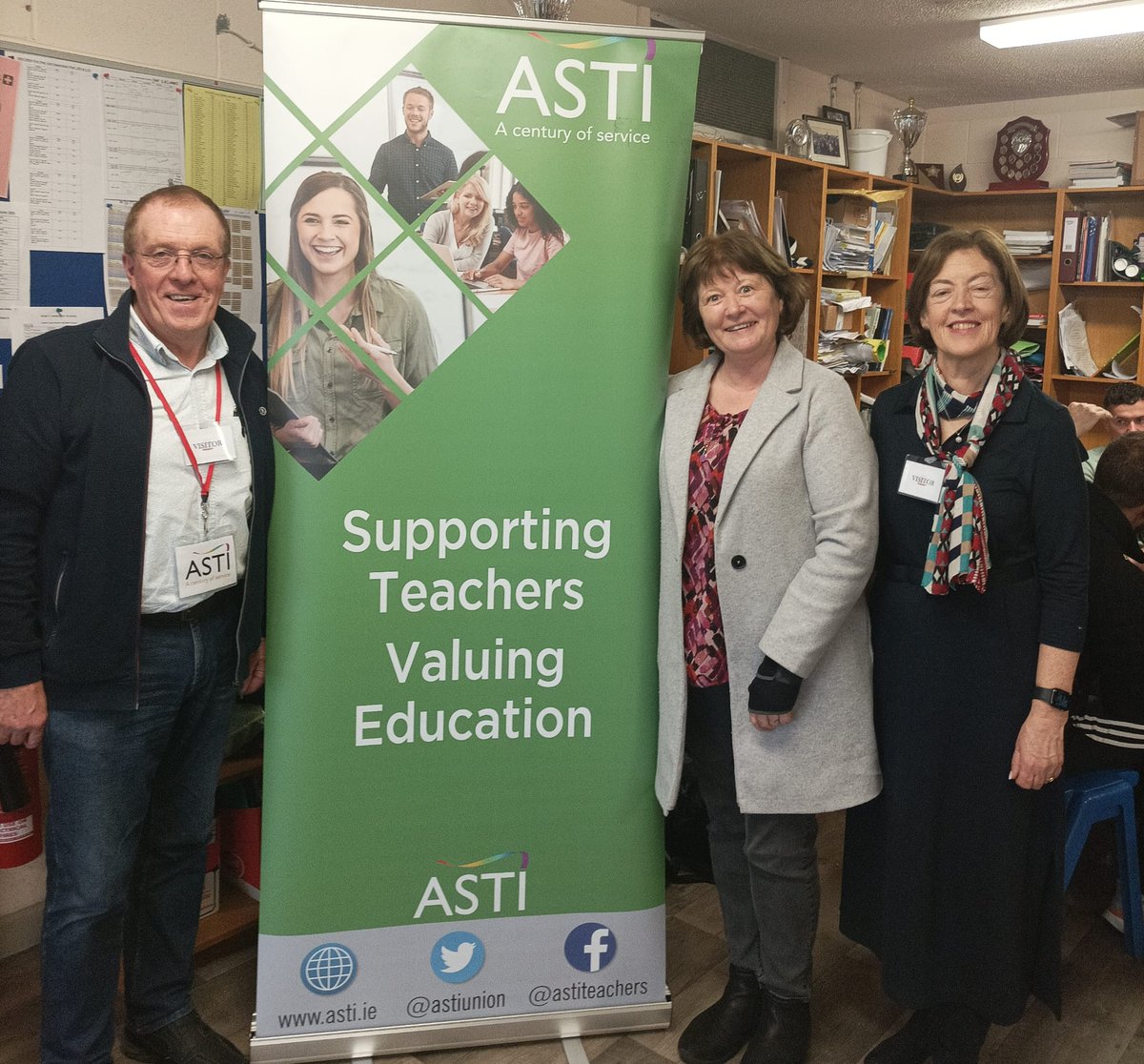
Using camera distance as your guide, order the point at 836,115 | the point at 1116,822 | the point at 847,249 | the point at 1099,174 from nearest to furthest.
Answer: the point at 1116,822, the point at 847,249, the point at 836,115, the point at 1099,174

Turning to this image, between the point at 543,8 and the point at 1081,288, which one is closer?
the point at 543,8

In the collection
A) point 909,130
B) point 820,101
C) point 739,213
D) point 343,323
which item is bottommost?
point 343,323

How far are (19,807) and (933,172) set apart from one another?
4998mm

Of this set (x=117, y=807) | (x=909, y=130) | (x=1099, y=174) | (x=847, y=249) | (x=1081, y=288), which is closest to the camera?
(x=117, y=807)

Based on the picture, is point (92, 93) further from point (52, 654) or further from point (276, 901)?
point (276, 901)

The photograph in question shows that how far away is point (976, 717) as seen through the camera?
1800mm

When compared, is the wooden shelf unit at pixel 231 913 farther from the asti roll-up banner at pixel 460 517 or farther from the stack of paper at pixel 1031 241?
the stack of paper at pixel 1031 241

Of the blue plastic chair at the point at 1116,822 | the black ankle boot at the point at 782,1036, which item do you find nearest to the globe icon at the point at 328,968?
the black ankle boot at the point at 782,1036

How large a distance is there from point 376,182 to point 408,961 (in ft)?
4.78

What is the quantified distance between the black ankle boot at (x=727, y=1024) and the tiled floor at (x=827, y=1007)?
0.05 m

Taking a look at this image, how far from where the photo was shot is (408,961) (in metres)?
2.00

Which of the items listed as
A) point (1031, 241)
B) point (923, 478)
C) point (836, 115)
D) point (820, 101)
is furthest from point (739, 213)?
point (923, 478)

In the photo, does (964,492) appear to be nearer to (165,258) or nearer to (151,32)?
(165,258)

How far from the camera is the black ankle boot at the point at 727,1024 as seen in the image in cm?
205
